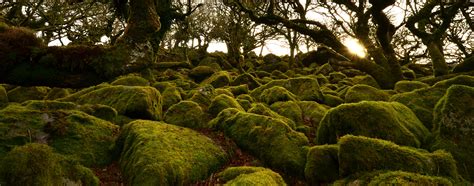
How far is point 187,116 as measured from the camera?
1072 centimetres

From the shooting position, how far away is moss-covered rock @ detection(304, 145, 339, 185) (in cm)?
681

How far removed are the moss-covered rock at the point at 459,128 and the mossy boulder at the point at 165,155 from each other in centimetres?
477

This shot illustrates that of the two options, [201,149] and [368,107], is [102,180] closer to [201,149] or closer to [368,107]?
[201,149]

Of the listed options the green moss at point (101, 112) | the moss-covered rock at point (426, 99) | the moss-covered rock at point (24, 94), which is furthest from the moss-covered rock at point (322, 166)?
the moss-covered rock at point (24, 94)

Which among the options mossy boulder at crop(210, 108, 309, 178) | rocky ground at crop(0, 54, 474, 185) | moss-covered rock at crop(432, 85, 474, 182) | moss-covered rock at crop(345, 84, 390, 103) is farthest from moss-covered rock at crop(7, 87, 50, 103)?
moss-covered rock at crop(432, 85, 474, 182)

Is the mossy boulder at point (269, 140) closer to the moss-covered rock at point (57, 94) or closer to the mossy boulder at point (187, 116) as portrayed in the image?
the mossy boulder at point (187, 116)

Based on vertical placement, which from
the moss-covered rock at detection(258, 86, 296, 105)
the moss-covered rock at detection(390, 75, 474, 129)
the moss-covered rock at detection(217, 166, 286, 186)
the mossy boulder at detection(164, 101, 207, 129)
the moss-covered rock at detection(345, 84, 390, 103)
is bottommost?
the moss-covered rock at detection(217, 166, 286, 186)

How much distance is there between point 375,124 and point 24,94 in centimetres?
1505

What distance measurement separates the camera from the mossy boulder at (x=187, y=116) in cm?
1046

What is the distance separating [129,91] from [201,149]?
4484 millimetres

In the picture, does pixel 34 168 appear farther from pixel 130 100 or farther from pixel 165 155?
pixel 130 100

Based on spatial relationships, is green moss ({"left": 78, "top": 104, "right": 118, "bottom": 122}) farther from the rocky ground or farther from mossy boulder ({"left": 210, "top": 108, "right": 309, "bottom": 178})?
mossy boulder ({"left": 210, "top": 108, "right": 309, "bottom": 178})

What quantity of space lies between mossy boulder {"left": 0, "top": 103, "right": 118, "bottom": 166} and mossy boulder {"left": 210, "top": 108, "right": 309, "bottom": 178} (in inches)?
126

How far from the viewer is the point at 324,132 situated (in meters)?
8.42
